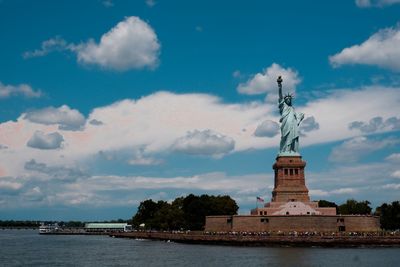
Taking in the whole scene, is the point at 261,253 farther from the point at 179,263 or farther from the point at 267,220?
the point at 267,220

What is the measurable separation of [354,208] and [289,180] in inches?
1149

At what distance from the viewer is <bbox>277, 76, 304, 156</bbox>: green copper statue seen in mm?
71625

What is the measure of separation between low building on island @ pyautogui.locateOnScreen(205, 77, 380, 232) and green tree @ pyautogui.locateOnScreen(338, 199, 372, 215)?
82.8 feet

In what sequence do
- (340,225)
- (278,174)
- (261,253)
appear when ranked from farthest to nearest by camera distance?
(278,174), (340,225), (261,253)

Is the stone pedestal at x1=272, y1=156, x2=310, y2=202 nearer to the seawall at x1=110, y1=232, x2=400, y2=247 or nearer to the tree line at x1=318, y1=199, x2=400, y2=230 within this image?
the seawall at x1=110, y1=232, x2=400, y2=247

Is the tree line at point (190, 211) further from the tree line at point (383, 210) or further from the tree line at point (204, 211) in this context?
the tree line at point (383, 210)

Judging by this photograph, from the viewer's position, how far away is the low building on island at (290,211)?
64000 millimetres

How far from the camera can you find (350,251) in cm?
5288

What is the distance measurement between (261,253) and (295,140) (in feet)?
77.7

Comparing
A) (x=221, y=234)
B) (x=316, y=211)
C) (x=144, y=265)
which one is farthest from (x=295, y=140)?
(x=144, y=265)

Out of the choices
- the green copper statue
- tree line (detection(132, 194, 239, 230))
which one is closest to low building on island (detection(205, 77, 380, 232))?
the green copper statue

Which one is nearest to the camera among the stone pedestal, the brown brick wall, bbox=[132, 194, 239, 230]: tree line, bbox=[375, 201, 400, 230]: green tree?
the brown brick wall

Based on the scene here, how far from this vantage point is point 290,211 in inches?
2603

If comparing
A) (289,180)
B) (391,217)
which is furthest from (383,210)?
(289,180)
